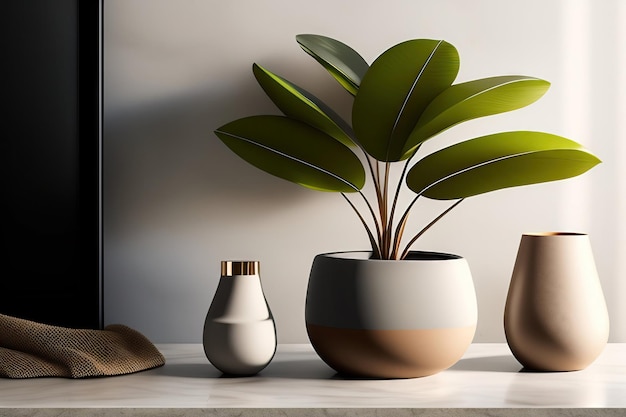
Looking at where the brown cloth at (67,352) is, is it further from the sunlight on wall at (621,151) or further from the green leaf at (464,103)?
the sunlight on wall at (621,151)

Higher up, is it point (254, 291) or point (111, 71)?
point (111, 71)

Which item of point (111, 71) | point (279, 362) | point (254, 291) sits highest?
point (111, 71)

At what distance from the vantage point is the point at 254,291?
2.83ft

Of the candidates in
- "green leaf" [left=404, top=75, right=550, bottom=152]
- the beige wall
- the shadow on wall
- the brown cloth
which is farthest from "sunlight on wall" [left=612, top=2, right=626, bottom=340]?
the brown cloth

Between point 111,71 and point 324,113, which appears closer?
point 324,113

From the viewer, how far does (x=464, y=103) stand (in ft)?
2.66

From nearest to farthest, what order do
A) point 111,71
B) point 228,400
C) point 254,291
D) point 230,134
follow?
point 228,400
point 254,291
point 230,134
point 111,71

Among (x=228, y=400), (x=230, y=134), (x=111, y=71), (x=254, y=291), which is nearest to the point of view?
(x=228, y=400)

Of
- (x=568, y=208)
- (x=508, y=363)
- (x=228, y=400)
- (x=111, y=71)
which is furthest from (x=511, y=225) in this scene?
(x=111, y=71)

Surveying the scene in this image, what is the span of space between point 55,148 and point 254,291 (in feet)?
1.21

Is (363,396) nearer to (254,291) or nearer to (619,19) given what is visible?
(254,291)

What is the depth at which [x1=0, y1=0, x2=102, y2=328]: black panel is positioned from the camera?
973 mm

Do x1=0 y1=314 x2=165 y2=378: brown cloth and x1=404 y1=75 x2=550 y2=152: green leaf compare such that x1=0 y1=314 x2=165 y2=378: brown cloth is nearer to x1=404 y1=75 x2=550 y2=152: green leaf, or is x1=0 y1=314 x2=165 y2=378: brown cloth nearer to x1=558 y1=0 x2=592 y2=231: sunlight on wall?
x1=404 y1=75 x2=550 y2=152: green leaf

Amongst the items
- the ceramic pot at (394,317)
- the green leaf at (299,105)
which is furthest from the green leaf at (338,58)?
the ceramic pot at (394,317)
